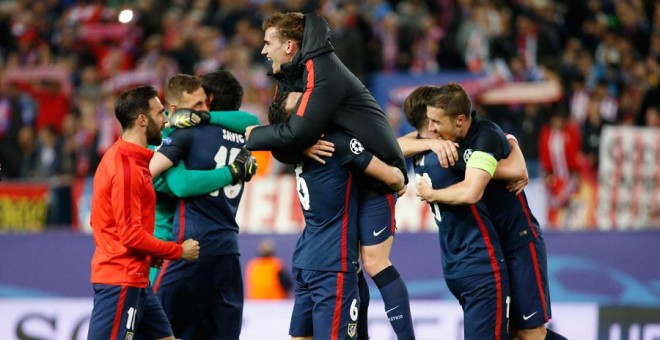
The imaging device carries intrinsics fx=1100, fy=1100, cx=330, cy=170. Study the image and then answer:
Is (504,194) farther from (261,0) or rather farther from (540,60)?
(261,0)

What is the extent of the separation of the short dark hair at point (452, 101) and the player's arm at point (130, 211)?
6.18 ft

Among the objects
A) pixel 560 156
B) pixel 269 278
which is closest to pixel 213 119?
pixel 269 278

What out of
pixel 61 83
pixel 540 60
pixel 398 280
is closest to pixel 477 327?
pixel 398 280

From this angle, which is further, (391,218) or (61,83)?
(61,83)

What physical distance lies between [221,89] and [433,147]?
5.34 ft

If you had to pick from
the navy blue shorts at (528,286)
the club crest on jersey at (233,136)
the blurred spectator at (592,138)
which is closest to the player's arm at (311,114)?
the club crest on jersey at (233,136)

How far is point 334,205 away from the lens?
6.52m

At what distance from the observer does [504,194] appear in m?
6.99

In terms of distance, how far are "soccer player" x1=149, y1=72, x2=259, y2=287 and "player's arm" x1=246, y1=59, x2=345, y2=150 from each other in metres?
1.00

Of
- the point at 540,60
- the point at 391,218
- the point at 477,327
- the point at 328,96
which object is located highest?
the point at 540,60

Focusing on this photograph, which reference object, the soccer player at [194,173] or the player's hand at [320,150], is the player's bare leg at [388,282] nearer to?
the player's hand at [320,150]

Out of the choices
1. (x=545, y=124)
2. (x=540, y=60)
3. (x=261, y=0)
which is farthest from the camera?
(x=261, y=0)

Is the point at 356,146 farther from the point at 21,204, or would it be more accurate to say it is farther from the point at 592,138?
the point at 21,204

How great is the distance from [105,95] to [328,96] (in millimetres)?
11244
